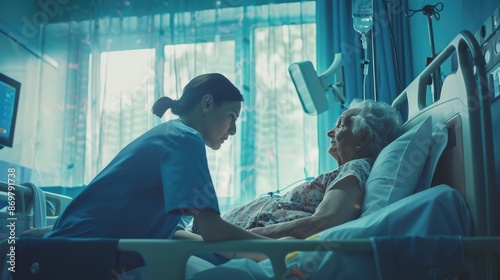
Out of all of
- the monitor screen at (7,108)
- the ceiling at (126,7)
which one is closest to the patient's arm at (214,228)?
the monitor screen at (7,108)

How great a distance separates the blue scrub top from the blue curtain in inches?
78.0

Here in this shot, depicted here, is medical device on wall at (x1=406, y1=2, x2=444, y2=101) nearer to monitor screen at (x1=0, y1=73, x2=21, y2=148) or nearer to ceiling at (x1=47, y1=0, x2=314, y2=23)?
ceiling at (x1=47, y1=0, x2=314, y2=23)

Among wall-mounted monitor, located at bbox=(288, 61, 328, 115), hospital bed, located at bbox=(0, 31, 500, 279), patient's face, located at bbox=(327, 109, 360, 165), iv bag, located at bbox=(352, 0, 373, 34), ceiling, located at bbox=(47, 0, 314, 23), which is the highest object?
ceiling, located at bbox=(47, 0, 314, 23)

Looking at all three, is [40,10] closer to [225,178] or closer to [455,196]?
[225,178]

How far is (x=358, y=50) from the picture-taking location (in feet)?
10.4

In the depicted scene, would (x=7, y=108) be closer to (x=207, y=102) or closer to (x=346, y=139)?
(x=207, y=102)

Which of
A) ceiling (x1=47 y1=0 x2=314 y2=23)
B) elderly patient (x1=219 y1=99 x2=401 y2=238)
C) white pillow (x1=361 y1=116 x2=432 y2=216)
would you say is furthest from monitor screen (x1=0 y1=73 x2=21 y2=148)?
white pillow (x1=361 y1=116 x2=432 y2=216)

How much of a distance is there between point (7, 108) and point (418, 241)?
8.96 ft

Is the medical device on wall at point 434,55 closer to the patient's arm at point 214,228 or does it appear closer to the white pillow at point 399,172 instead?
the white pillow at point 399,172

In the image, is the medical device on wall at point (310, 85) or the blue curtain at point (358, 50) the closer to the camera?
the medical device on wall at point (310, 85)

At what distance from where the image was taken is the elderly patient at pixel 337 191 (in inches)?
55.6

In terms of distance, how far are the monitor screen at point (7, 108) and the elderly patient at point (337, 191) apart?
1.83 meters

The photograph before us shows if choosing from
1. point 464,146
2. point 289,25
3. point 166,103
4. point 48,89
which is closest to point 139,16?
point 48,89

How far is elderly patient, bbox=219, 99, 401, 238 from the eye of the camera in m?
1.41
